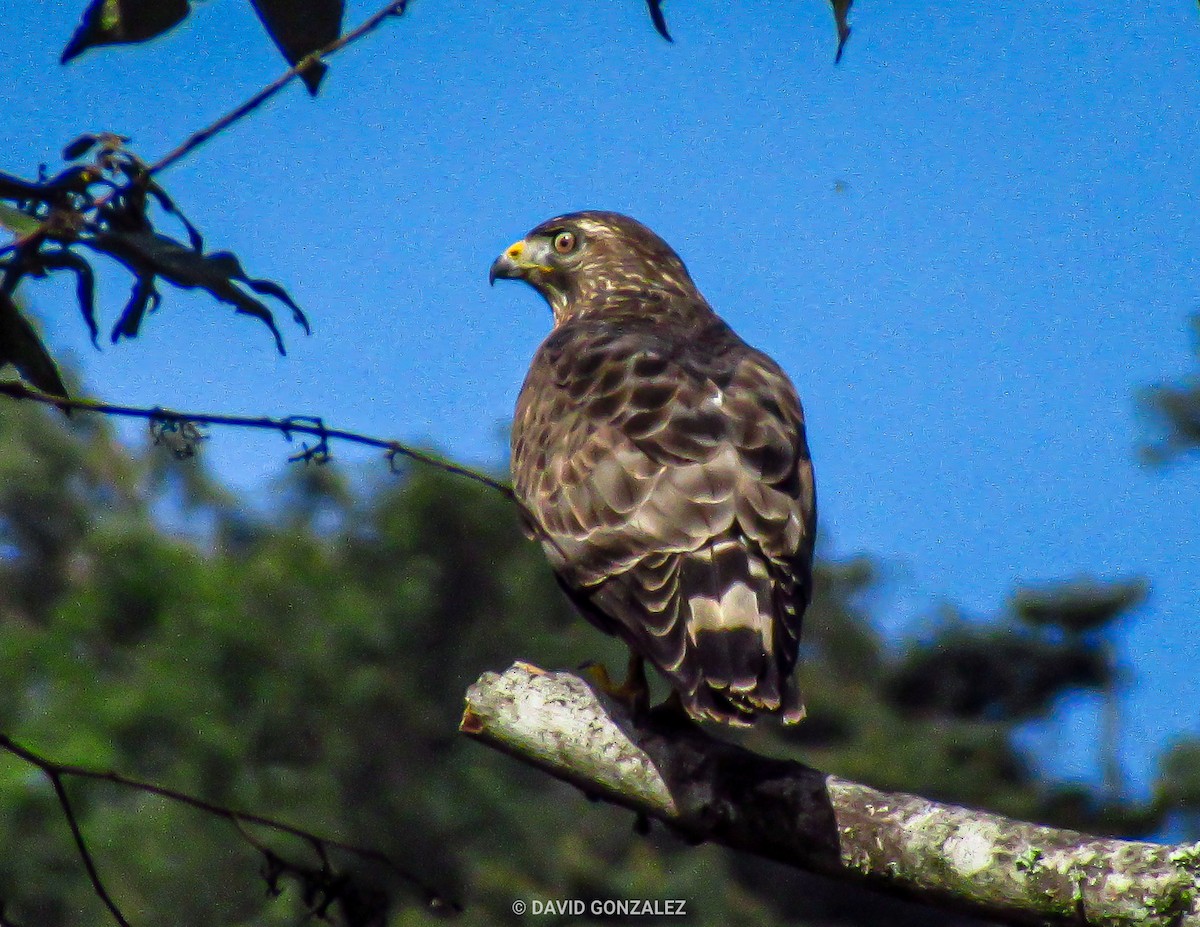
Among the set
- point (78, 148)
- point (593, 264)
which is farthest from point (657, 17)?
point (593, 264)

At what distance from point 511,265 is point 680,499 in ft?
8.33

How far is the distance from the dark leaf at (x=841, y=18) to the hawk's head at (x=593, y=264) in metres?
3.48

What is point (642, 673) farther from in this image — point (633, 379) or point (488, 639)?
point (488, 639)

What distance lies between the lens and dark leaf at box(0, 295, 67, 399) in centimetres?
177

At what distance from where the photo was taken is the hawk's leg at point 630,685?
3482 millimetres

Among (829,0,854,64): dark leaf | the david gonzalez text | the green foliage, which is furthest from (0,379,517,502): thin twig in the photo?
the green foliage

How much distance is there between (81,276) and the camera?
1852 millimetres

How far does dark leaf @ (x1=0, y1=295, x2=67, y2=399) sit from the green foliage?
19.1 metres

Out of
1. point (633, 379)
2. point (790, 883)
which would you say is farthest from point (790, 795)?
point (790, 883)

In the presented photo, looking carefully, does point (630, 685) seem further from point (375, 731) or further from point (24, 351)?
point (375, 731)

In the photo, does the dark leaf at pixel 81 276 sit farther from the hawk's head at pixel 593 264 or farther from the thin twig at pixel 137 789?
the hawk's head at pixel 593 264

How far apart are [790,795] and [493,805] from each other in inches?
1056

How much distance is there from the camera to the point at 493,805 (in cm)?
2883

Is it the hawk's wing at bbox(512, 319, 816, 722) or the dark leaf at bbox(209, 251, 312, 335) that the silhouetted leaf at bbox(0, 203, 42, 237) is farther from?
the hawk's wing at bbox(512, 319, 816, 722)
